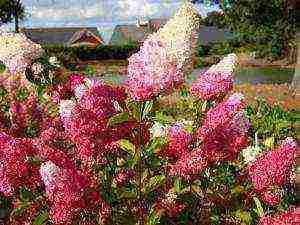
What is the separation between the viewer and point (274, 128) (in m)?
11.3

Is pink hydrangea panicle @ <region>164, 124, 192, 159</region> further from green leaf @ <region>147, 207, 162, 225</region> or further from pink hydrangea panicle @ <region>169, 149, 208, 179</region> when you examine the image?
green leaf @ <region>147, 207, 162, 225</region>

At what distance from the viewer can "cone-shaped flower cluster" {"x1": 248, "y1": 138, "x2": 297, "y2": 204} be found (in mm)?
A: 2494

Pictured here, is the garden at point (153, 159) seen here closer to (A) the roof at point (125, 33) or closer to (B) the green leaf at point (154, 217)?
(B) the green leaf at point (154, 217)

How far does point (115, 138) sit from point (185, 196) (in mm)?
312

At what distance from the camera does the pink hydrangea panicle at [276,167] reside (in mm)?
2494

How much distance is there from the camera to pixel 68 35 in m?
93.6

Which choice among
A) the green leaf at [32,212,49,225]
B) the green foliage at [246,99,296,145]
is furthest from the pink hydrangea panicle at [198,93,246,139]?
the green foliage at [246,99,296,145]

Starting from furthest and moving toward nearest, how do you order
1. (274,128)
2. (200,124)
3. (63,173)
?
1. (274,128)
2. (200,124)
3. (63,173)

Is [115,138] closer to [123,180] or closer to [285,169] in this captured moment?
[123,180]

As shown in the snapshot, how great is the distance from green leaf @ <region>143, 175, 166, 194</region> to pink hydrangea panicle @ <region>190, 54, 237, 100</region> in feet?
0.97

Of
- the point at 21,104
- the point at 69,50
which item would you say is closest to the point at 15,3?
the point at 69,50

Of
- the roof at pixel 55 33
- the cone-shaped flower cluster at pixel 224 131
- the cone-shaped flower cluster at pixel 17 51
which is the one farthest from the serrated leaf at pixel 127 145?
the roof at pixel 55 33

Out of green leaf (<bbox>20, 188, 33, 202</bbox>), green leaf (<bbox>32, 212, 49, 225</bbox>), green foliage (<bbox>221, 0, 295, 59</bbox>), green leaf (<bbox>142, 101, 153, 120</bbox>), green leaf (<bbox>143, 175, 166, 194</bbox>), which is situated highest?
green leaf (<bbox>142, 101, 153, 120</bbox>)

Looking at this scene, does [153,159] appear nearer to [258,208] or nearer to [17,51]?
[258,208]
